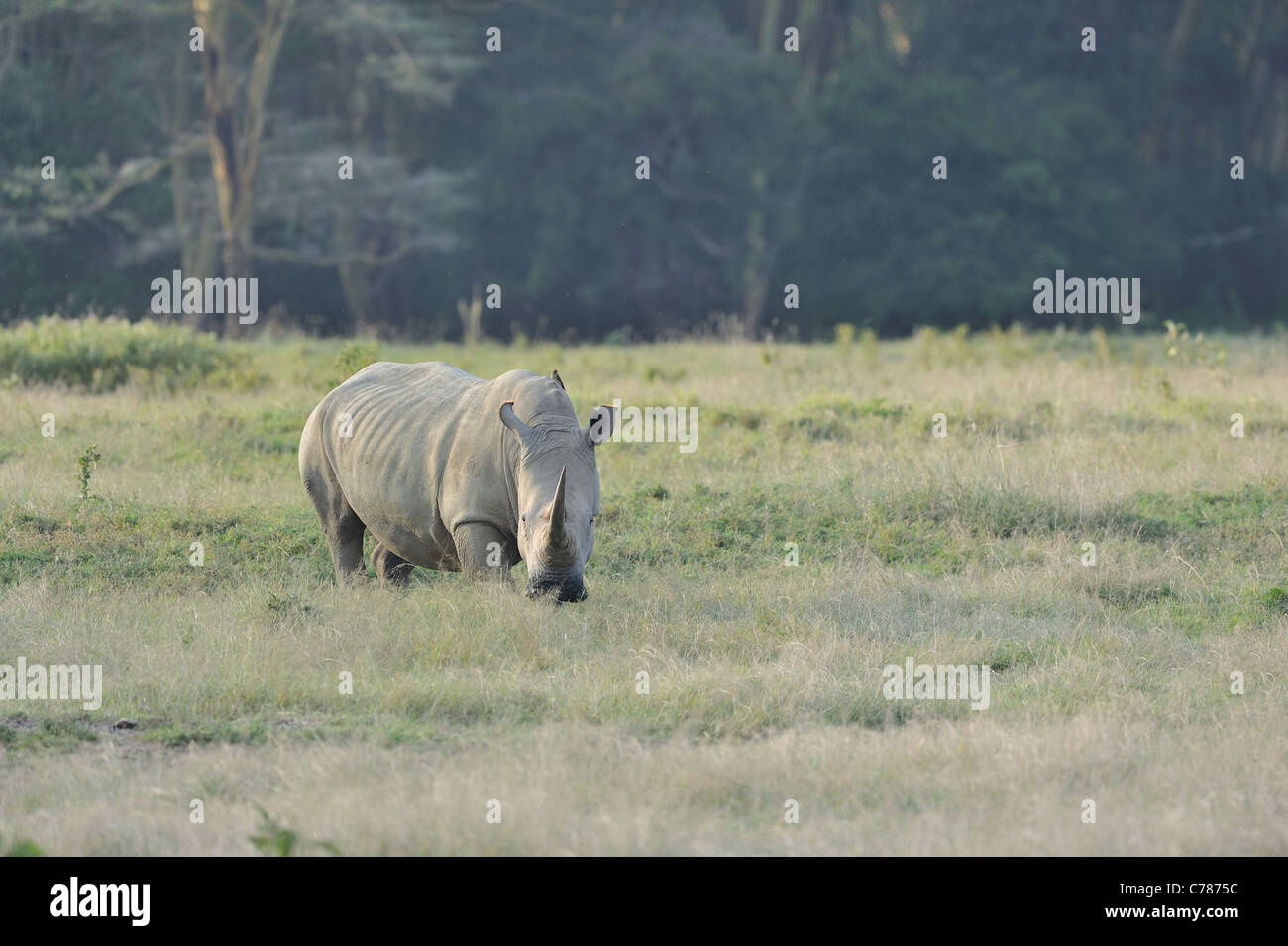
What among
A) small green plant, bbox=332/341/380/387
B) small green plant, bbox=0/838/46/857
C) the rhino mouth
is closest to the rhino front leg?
the rhino mouth

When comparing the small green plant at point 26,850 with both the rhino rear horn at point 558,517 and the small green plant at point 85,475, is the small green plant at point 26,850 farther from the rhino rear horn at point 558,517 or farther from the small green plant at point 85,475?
the small green plant at point 85,475

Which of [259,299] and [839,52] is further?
[839,52]

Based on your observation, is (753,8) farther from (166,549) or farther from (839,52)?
(166,549)

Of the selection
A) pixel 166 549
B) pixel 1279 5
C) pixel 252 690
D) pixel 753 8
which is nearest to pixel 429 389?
pixel 166 549

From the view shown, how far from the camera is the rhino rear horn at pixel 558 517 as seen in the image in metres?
7.18

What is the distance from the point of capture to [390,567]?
30.7 feet

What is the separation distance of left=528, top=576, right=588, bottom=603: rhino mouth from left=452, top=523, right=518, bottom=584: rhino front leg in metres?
0.55

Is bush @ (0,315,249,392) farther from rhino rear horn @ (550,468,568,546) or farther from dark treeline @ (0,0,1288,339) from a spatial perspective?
dark treeline @ (0,0,1288,339)

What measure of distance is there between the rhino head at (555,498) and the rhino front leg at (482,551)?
0.32m

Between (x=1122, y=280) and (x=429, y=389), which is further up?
(x=1122, y=280)

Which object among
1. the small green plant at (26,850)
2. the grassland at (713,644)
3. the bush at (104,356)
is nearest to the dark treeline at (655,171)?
the bush at (104,356)

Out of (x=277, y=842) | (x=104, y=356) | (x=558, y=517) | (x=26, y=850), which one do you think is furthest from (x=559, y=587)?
(x=104, y=356)

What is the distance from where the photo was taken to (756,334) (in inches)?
1185

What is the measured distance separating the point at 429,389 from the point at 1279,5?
33401mm
